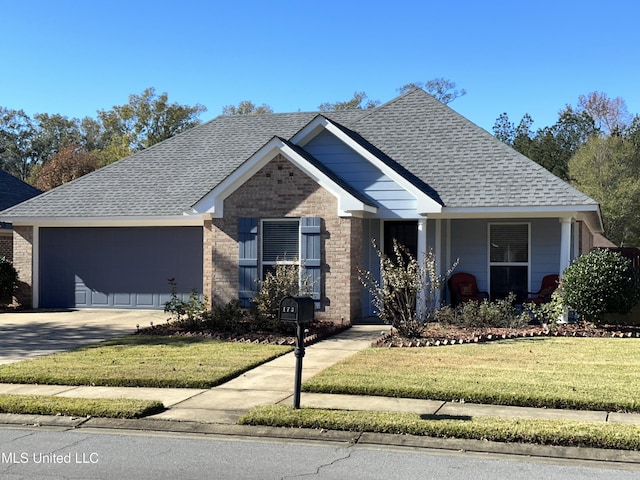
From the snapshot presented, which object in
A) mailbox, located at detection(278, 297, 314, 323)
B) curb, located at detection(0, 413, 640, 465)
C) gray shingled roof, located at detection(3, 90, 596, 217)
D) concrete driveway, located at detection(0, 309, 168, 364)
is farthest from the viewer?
gray shingled roof, located at detection(3, 90, 596, 217)

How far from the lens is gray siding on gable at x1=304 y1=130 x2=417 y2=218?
16.2 m

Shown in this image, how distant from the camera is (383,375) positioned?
9562mm

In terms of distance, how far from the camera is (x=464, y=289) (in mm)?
16734

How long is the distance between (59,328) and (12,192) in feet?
45.6

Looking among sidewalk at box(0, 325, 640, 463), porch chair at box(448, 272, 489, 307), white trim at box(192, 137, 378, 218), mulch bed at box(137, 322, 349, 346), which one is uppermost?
white trim at box(192, 137, 378, 218)

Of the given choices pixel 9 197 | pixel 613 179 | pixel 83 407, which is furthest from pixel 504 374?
pixel 613 179

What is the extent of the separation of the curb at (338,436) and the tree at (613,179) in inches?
1480

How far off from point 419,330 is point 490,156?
613 centimetres

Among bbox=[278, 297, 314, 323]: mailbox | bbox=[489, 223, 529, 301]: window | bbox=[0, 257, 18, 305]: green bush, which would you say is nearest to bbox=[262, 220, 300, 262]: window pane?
bbox=[489, 223, 529, 301]: window

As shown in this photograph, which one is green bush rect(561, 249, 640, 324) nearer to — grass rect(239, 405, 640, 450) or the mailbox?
grass rect(239, 405, 640, 450)

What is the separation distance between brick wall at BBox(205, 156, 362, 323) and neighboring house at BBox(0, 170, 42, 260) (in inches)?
406

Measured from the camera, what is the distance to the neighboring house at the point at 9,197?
74.8ft

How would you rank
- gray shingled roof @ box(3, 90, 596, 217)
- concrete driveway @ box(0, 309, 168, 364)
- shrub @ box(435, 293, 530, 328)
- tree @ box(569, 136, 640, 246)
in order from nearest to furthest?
concrete driveway @ box(0, 309, 168, 364) → shrub @ box(435, 293, 530, 328) → gray shingled roof @ box(3, 90, 596, 217) → tree @ box(569, 136, 640, 246)

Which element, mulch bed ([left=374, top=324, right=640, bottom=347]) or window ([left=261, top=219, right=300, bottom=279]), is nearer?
mulch bed ([left=374, top=324, right=640, bottom=347])
